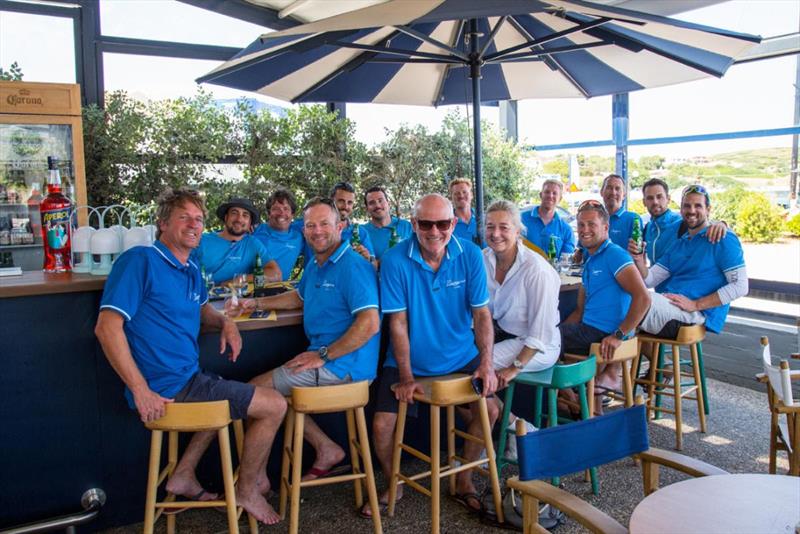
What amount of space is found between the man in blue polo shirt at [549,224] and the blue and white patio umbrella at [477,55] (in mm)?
891

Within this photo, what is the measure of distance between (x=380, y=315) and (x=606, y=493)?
150 centimetres

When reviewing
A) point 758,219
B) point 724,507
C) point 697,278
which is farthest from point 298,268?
point 758,219

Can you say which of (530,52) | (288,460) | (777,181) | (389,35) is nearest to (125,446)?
(288,460)

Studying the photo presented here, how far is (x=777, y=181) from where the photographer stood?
8.08m

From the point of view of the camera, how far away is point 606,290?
3857 mm

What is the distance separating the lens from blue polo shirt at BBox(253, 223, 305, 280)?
5043 millimetres

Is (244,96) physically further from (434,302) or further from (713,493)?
(713,493)

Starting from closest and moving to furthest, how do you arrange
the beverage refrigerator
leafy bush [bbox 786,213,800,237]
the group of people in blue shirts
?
the group of people in blue shirts < the beverage refrigerator < leafy bush [bbox 786,213,800,237]

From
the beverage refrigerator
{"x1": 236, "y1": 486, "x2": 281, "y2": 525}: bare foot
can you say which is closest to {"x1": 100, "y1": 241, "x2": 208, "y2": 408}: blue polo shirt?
{"x1": 236, "y1": 486, "x2": 281, "y2": 525}: bare foot

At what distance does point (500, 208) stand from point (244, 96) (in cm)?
517

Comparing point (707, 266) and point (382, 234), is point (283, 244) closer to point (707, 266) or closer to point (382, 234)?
point (382, 234)

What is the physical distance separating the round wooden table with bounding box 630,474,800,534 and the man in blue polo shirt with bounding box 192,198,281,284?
325 cm

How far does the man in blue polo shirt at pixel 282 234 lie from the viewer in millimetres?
5031

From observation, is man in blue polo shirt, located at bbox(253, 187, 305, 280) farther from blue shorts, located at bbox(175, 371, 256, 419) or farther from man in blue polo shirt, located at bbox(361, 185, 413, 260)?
blue shorts, located at bbox(175, 371, 256, 419)
